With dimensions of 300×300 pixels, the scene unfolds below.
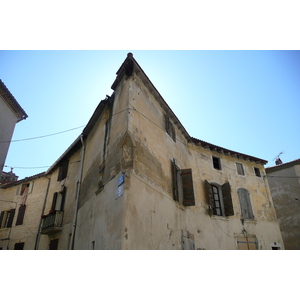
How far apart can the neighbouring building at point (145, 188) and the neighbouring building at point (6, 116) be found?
3.35 m

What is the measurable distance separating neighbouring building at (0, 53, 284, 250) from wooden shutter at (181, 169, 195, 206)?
49 mm

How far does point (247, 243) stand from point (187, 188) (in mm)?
6001

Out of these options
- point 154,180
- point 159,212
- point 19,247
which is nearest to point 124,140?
point 154,180

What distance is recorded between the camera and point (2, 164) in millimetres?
16500

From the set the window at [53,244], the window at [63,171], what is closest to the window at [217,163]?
the window at [63,171]

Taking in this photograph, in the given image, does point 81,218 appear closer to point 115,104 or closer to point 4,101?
point 115,104

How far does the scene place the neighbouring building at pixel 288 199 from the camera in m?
19.6

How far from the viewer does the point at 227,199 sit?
602 inches

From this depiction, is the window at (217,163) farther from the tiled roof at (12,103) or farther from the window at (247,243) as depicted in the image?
the tiled roof at (12,103)

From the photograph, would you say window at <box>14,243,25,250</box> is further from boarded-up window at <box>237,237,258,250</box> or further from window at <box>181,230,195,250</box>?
boarded-up window at <box>237,237,258,250</box>

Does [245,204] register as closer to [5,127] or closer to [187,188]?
[187,188]

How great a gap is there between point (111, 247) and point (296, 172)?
18502 mm

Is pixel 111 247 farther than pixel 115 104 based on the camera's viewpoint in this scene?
No

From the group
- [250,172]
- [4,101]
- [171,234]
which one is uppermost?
[4,101]
